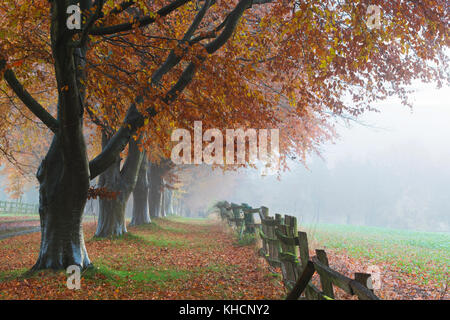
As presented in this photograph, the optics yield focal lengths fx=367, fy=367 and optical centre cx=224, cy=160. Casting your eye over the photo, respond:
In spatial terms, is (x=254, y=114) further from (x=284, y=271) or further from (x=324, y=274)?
(x=324, y=274)

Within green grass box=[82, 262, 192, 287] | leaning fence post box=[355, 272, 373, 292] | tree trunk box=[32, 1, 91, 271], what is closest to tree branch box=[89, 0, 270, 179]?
tree trunk box=[32, 1, 91, 271]

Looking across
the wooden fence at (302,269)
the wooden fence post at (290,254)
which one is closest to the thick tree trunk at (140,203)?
the wooden fence at (302,269)

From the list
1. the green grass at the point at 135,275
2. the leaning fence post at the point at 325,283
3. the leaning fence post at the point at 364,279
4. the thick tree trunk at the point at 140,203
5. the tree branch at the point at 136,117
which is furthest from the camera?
the thick tree trunk at the point at 140,203

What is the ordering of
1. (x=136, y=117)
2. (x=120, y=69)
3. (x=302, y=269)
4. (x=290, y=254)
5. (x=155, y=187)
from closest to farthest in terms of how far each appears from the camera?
(x=302, y=269) < (x=290, y=254) < (x=120, y=69) < (x=136, y=117) < (x=155, y=187)

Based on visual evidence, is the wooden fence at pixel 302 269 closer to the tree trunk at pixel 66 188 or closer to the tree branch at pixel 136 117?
the tree branch at pixel 136 117

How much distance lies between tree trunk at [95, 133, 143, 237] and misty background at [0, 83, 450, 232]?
3764cm

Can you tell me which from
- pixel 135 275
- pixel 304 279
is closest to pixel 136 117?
pixel 135 275

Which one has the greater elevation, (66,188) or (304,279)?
(66,188)

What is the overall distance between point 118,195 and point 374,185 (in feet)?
219

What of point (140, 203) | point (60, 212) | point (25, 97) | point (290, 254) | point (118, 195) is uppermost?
point (25, 97)

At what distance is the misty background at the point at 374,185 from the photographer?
62772 mm

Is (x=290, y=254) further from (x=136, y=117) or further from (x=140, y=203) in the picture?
(x=140, y=203)

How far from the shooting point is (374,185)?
72688mm

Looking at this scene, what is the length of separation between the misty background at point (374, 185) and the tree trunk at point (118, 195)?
37.6 metres
